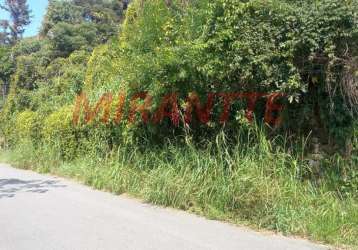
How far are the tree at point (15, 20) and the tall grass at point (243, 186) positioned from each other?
3012 inches

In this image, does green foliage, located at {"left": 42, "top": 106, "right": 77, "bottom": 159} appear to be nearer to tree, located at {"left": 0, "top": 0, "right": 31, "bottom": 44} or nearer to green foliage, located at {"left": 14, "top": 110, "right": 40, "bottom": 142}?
green foliage, located at {"left": 14, "top": 110, "right": 40, "bottom": 142}

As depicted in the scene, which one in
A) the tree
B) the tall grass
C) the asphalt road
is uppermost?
the tree

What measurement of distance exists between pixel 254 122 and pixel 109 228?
11.8 feet

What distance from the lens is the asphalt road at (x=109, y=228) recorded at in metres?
6.68

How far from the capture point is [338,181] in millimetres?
8125

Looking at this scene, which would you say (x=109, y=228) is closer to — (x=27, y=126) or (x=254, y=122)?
(x=254, y=122)

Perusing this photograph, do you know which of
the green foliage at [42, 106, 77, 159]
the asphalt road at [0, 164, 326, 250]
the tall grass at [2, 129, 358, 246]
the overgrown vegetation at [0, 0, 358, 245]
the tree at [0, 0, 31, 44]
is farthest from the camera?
the tree at [0, 0, 31, 44]

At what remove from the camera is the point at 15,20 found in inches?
3324

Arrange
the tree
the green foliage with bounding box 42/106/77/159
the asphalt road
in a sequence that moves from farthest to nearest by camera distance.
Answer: the tree
the green foliage with bounding box 42/106/77/159
the asphalt road

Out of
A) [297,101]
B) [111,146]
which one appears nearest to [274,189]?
[297,101]

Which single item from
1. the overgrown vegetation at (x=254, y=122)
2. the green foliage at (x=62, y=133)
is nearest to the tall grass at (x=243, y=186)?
the overgrown vegetation at (x=254, y=122)

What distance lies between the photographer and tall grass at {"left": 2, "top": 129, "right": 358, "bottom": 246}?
725cm

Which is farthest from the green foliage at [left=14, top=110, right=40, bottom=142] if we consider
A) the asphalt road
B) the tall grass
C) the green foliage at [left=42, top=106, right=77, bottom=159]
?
the asphalt road

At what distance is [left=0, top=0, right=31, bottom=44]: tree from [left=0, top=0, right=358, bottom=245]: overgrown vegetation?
76016 mm
